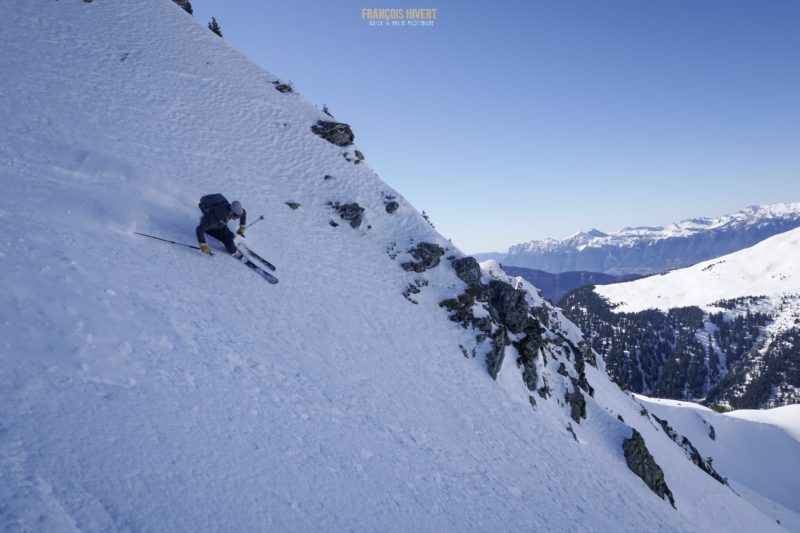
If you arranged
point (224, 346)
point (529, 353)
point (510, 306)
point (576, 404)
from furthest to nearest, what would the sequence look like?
point (510, 306) → point (576, 404) → point (529, 353) → point (224, 346)

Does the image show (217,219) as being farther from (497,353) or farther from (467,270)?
(497,353)

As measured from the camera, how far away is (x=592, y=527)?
41.1 feet

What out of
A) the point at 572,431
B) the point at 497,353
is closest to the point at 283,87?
the point at 497,353

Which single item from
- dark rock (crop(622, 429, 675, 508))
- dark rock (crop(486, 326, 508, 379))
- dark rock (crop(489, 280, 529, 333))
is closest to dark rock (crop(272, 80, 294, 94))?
dark rock (crop(489, 280, 529, 333))

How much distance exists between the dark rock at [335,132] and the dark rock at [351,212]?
6.58 metres

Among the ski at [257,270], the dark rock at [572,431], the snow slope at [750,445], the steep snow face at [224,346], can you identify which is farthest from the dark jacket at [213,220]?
the snow slope at [750,445]

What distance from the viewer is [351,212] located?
2403 centimetres

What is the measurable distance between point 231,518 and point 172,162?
1753 cm

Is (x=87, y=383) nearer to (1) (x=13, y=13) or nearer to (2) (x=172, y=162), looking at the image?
(2) (x=172, y=162)

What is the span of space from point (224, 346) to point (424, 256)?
48.6ft

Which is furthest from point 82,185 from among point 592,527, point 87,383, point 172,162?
point 592,527

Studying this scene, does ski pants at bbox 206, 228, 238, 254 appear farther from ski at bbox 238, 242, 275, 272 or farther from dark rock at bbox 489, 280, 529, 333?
dark rock at bbox 489, 280, 529, 333

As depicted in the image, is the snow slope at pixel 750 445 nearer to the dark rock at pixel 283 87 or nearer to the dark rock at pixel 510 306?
the dark rock at pixel 510 306

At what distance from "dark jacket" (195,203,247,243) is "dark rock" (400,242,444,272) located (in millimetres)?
10855
